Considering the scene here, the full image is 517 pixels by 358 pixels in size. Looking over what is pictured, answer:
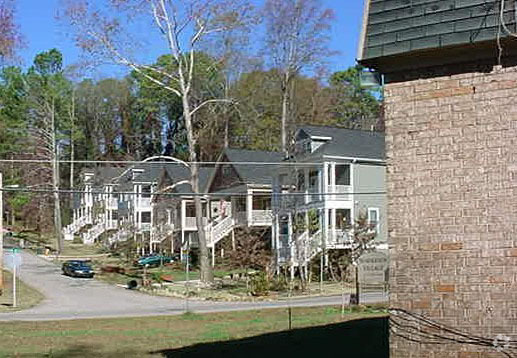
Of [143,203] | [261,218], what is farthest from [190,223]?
[143,203]

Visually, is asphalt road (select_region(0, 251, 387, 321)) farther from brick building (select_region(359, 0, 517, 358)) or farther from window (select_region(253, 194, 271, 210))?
brick building (select_region(359, 0, 517, 358))

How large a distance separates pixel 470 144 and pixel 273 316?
19.2 m

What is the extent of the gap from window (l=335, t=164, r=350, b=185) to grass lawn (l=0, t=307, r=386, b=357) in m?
18.1

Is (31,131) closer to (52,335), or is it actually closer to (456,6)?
(52,335)

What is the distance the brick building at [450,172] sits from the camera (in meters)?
7.33

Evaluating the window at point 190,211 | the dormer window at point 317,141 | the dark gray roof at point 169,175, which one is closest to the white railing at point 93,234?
the dark gray roof at point 169,175

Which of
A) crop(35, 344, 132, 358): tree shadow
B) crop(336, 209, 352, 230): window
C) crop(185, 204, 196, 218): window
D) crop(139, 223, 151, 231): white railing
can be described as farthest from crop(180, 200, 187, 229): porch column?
crop(35, 344, 132, 358): tree shadow

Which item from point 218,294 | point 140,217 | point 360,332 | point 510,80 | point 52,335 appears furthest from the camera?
point 140,217

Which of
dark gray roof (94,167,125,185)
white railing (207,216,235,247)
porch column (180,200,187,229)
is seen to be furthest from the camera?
dark gray roof (94,167,125,185)

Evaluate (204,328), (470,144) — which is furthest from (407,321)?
(204,328)

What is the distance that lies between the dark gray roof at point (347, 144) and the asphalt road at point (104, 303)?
11.6 m

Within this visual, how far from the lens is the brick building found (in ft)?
24.0

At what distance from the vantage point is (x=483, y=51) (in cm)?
754

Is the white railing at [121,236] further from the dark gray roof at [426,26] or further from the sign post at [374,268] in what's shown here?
the dark gray roof at [426,26]
